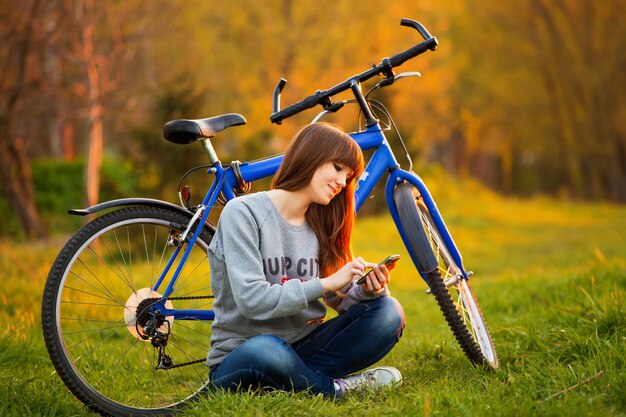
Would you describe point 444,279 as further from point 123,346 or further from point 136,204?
point 123,346

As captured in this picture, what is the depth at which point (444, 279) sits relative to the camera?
3.12m

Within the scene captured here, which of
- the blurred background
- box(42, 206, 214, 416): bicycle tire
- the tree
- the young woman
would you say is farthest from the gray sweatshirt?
the blurred background

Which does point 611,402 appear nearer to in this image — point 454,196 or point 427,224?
point 427,224

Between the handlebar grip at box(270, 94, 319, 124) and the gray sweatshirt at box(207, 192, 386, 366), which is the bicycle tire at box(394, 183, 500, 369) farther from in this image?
the handlebar grip at box(270, 94, 319, 124)

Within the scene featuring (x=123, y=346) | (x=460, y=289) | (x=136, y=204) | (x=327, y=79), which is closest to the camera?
(x=136, y=204)

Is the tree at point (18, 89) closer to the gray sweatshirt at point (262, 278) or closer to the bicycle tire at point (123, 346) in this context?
the bicycle tire at point (123, 346)

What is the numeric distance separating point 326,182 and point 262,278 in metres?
0.41

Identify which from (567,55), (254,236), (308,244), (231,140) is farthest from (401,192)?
(567,55)

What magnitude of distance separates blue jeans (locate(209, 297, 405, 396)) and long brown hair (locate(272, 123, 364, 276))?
22 cm

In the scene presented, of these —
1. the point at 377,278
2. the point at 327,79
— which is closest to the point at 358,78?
the point at 377,278

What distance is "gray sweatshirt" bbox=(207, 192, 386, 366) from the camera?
2617mm

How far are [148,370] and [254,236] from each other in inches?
51.4

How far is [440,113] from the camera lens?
1859 cm

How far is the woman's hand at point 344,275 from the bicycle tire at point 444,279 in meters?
0.42
